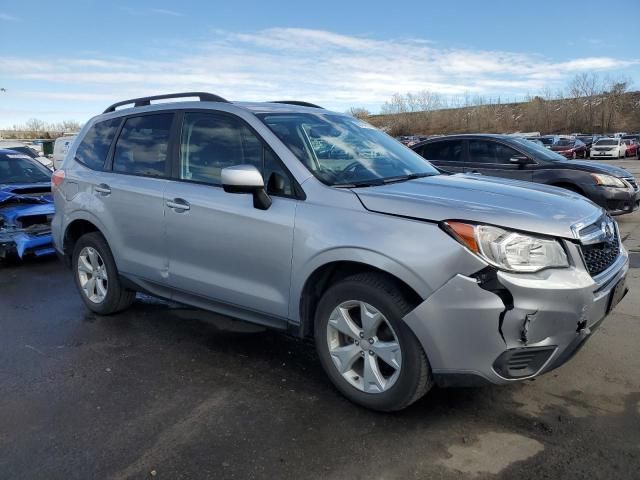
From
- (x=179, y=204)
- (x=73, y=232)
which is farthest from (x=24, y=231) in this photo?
(x=179, y=204)

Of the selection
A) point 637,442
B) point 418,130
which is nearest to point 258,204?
point 637,442

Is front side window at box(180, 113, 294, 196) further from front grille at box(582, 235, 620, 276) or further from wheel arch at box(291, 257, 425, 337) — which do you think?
front grille at box(582, 235, 620, 276)

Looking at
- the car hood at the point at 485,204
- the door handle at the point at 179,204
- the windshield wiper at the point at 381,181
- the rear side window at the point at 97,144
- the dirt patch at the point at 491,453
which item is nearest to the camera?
the dirt patch at the point at 491,453

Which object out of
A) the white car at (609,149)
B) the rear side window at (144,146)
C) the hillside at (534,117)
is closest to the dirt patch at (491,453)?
the rear side window at (144,146)

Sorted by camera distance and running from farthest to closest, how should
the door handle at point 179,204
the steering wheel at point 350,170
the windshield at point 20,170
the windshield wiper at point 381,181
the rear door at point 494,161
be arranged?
the rear door at point 494,161
the windshield at point 20,170
the door handle at point 179,204
the steering wheel at point 350,170
the windshield wiper at point 381,181

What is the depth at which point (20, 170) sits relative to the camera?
26.8 feet

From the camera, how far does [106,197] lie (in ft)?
15.3

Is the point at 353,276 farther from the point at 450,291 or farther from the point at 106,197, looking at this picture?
the point at 106,197

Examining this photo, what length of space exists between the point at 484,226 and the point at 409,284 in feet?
1.58

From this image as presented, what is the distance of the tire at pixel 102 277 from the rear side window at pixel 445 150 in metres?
6.69

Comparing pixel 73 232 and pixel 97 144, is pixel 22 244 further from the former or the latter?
pixel 97 144

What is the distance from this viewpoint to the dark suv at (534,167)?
904 centimetres

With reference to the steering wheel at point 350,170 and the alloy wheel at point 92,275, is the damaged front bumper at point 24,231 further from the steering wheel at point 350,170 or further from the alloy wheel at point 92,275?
the steering wheel at point 350,170

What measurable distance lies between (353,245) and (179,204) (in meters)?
1.58
